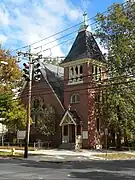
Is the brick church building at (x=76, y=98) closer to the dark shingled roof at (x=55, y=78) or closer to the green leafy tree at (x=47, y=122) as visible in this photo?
the dark shingled roof at (x=55, y=78)

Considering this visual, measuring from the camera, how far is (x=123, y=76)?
37062 millimetres

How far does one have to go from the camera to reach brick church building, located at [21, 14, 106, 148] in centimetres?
4316

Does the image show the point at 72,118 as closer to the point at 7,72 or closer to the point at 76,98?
the point at 76,98

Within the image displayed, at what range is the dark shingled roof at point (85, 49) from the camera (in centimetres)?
4466

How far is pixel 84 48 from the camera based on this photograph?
44938mm

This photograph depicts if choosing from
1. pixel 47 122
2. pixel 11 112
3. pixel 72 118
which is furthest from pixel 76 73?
pixel 11 112

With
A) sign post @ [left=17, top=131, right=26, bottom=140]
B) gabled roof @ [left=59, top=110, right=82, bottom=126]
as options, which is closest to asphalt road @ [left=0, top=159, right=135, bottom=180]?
gabled roof @ [left=59, top=110, right=82, bottom=126]

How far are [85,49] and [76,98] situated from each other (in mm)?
6256

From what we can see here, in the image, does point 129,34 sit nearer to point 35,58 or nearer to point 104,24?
point 104,24

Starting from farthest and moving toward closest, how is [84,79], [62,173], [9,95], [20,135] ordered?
[20,135], [84,79], [9,95], [62,173]

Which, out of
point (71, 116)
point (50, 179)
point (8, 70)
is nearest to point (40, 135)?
point (71, 116)

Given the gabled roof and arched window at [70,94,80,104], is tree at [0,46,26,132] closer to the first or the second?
the gabled roof

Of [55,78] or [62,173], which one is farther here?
[55,78]

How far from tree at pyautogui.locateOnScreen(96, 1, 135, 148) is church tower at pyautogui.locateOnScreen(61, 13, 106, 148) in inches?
74.2
